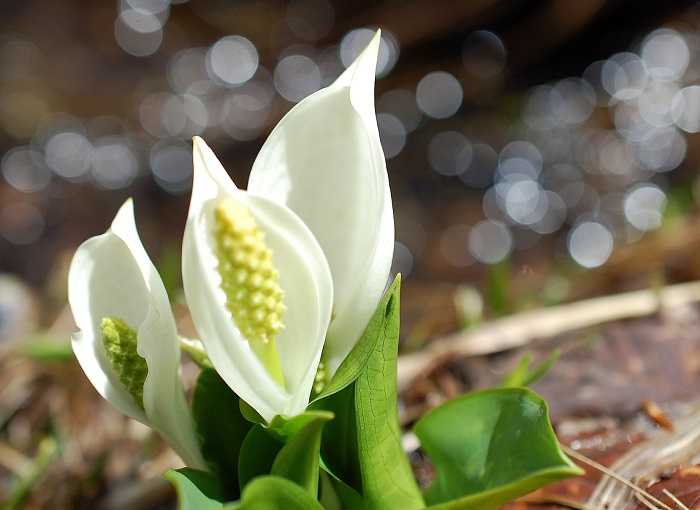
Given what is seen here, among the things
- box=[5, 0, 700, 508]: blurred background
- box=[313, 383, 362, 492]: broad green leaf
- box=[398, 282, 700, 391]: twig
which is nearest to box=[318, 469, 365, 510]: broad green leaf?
box=[313, 383, 362, 492]: broad green leaf

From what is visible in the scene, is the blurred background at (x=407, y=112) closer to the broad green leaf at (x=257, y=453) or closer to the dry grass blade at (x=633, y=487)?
the dry grass blade at (x=633, y=487)

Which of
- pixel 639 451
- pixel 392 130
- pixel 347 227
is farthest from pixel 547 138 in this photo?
pixel 347 227

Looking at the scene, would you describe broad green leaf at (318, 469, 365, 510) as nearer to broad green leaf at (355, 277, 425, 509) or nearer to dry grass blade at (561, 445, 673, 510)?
broad green leaf at (355, 277, 425, 509)

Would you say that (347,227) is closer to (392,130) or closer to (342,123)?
(342,123)

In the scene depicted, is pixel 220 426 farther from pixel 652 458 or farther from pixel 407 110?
pixel 407 110

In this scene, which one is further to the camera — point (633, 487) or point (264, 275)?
point (633, 487)

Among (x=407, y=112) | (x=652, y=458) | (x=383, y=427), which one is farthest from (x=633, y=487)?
(x=407, y=112)
